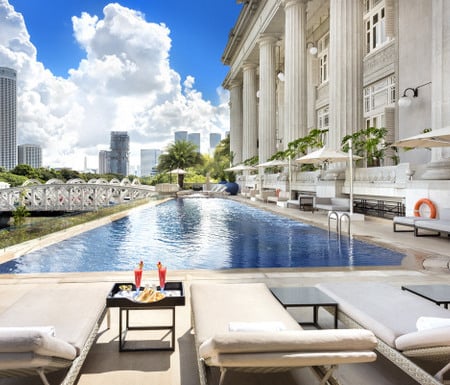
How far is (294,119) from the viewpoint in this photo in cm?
2370

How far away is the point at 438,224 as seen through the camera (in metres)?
9.27

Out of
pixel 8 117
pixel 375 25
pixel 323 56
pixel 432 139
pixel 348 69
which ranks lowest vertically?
pixel 432 139

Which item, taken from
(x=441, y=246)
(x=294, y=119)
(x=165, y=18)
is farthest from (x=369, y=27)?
(x=165, y=18)

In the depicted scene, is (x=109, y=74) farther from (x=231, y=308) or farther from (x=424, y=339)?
(x=424, y=339)

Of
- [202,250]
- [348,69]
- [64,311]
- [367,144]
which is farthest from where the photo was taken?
[348,69]

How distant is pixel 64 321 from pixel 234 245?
6.80 m

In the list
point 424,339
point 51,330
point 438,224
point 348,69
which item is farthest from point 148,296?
point 348,69

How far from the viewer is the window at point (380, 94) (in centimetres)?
2022

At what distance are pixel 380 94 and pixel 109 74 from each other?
11718 cm

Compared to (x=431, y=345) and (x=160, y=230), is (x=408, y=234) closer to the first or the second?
(x=160, y=230)

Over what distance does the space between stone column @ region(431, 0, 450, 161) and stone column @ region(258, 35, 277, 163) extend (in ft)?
64.0

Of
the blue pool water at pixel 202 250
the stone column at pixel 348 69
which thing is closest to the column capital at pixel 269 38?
the stone column at pixel 348 69

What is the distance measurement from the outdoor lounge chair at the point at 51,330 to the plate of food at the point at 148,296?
1.10 ft

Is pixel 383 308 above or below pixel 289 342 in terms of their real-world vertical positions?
below
